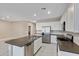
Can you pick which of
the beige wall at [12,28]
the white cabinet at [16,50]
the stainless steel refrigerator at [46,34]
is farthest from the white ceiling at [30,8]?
the stainless steel refrigerator at [46,34]

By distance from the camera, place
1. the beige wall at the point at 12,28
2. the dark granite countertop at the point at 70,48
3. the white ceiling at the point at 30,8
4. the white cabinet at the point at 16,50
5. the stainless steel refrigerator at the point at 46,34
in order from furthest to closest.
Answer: the stainless steel refrigerator at the point at 46,34 < the beige wall at the point at 12,28 < the white ceiling at the point at 30,8 < the white cabinet at the point at 16,50 < the dark granite countertop at the point at 70,48

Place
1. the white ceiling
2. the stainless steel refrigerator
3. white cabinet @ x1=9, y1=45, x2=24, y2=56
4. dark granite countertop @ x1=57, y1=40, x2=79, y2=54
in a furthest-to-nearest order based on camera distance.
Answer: the stainless steel refrigerator
the white ceiling
white cabinet @ x1=9, y1=45, x2=24, y2=56
dark granite countertop @ x1=57, y1=40, x2=79, y2=54

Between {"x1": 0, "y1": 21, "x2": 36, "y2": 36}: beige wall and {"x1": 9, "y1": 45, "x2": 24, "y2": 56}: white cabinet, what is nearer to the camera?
{"x1": 9, "y1": 45, "x2": 24, "y2": 56}: white cabinet

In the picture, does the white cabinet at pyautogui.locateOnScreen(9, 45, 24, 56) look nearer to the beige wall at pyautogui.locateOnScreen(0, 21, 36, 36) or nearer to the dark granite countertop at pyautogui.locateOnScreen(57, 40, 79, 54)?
the dark granite countertop at pyautogui.locateOnScreen(57, 40, 79, 54)

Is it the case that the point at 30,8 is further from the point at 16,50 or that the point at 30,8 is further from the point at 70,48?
the point at 70,48

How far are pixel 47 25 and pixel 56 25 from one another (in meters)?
0.86

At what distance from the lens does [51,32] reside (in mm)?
9242

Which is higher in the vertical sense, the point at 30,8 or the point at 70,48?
the point at 30,8

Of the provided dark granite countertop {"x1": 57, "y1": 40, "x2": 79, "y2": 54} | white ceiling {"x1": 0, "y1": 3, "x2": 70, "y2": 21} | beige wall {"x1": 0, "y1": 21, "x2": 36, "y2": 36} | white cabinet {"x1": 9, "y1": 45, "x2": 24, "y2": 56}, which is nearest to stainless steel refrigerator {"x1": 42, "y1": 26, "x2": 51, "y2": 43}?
beige wall {"x1": 0, "y1": 21, "x2": 36, "y2": 36}

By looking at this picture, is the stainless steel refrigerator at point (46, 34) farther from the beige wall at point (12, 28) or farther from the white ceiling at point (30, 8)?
the white ceiling at point (30, 8)

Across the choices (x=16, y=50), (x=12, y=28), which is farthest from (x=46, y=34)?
(x=16, y=50)

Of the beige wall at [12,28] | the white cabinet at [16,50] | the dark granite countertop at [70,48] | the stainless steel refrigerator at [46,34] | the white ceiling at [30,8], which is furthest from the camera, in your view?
the stainless steel refrigerator at [46,34]

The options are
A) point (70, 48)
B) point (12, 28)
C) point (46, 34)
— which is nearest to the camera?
point (70, 48)

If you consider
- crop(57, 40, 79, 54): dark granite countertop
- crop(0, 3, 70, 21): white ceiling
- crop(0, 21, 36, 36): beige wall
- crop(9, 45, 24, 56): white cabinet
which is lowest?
crop(9, 45, 24, 56): white cabinet
